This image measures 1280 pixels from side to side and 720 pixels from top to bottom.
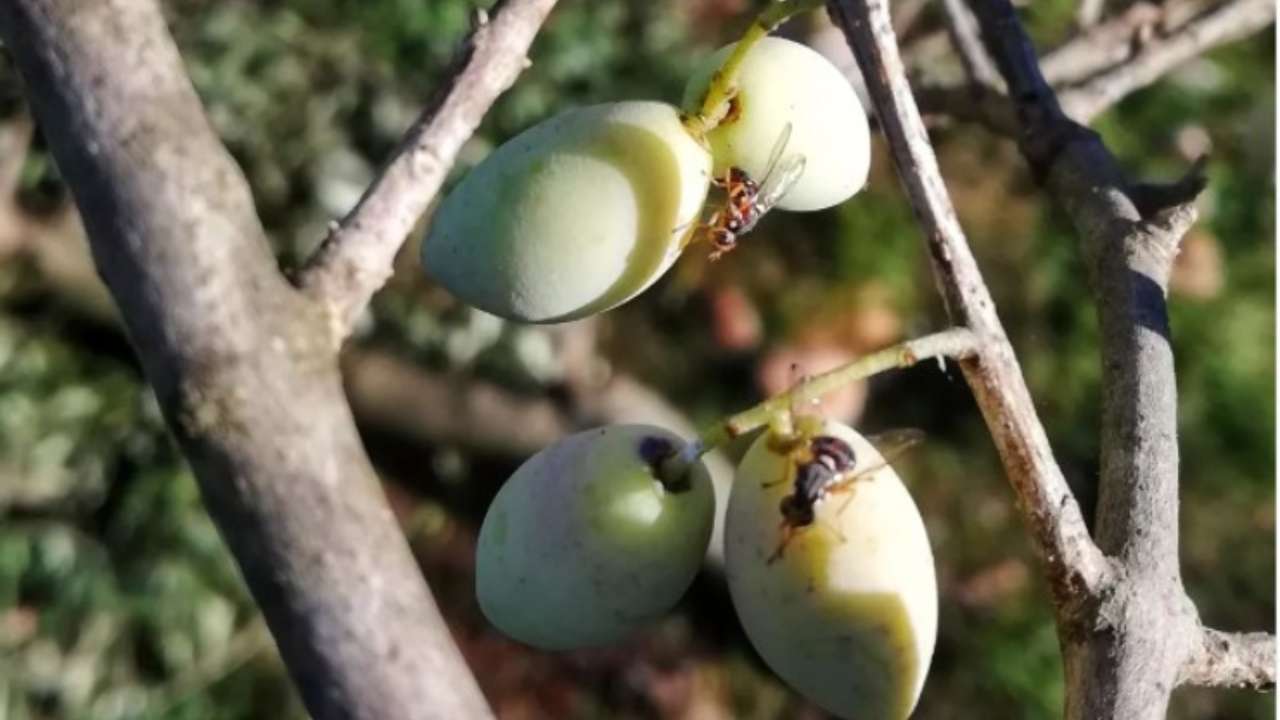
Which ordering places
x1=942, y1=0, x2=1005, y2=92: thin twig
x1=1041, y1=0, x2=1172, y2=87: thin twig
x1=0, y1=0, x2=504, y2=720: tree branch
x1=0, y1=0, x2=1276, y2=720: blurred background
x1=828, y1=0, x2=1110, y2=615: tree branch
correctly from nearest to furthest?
x1=0, y1=0, x2=504, y2=720: tree branch → x1=828, y1=0, x2=1110, y2=615: tree branch → x1=942, y1=0, x2=1005, y2=92: thin twig → x1=1041, y1=0, x2=1172, y2=87: thin twig → x1=0, y1=0, x2=1276, y2=720: blurred background

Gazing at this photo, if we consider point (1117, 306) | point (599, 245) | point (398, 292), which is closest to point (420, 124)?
point (599, 245)

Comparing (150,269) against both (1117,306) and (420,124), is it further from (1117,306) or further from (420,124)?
(1117,306)

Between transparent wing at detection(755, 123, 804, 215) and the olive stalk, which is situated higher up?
transparent wing at detection(755, 123, 804, 215)

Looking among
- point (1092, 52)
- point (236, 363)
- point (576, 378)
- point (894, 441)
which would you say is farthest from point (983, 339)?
point (576, 378)

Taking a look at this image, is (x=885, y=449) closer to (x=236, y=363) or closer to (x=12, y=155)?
(x=236, y=363)

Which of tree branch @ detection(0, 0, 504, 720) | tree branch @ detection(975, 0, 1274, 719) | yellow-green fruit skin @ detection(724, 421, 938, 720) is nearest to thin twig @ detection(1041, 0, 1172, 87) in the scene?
tree branch @ detection(975, 0, 1274, 719)

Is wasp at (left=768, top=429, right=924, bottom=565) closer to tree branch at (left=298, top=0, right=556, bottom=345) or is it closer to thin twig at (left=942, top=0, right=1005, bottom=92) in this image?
tree branch at (left=298, top=0, right=556, bottom=345)

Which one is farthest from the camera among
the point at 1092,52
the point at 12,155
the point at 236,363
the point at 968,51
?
the point at 12,155
